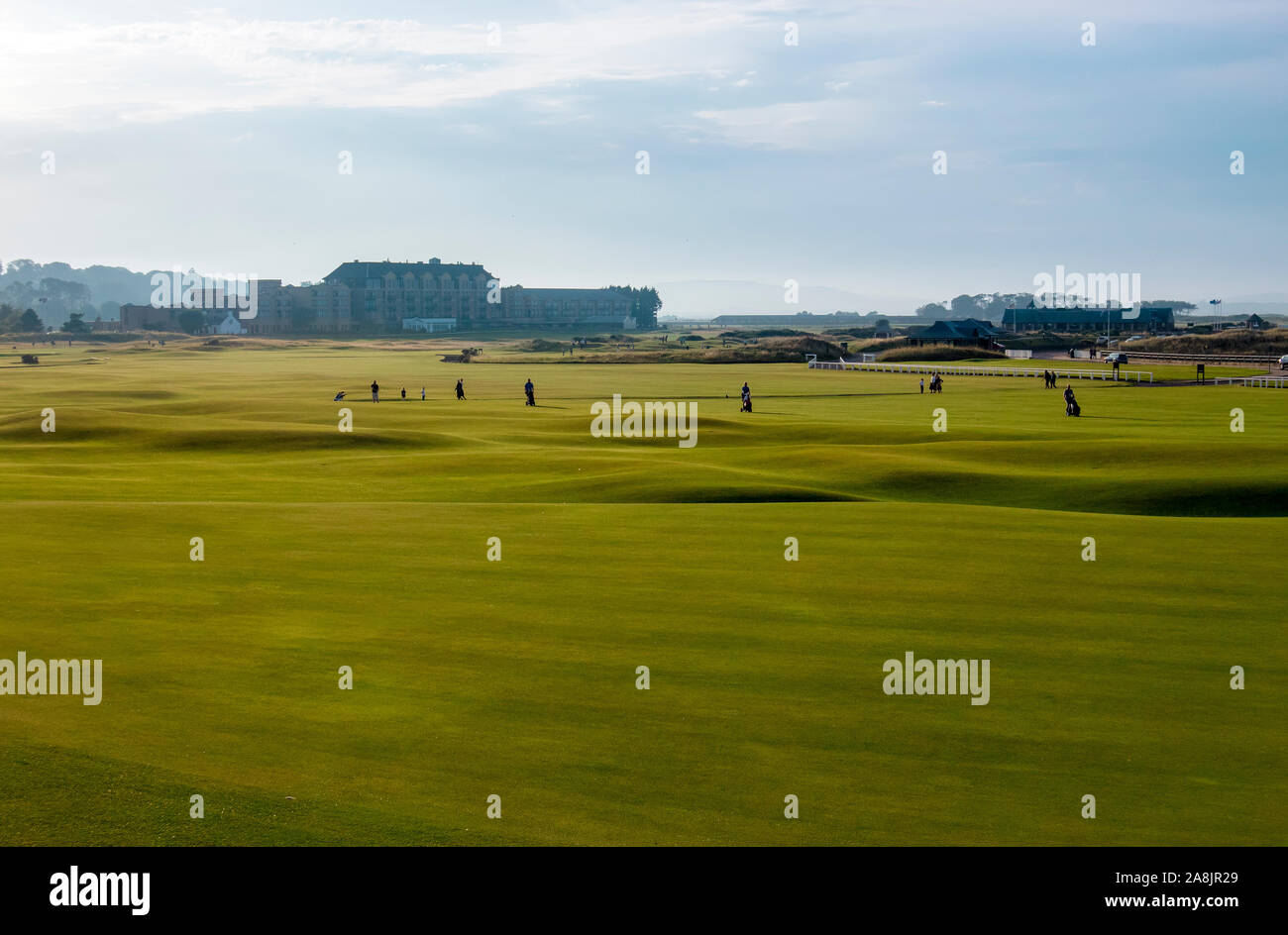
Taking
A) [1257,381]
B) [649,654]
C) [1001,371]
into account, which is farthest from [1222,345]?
[649,654]

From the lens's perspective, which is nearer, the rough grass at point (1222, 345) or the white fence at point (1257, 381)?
the white fence at point (1257, 381)

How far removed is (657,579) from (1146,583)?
9476 mm

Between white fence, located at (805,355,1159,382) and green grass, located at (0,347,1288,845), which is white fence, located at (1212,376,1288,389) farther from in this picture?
green grass, located at (0,347,1288,845)

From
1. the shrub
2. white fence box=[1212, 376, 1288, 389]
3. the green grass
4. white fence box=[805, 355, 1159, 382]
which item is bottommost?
the green grass

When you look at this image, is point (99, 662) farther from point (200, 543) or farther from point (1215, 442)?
point (1215, 442)

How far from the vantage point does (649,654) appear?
17953mm

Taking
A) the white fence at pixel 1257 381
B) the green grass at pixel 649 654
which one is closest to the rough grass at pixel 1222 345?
the white fence at pixel 1257 381

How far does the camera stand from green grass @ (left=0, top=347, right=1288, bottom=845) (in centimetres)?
1222

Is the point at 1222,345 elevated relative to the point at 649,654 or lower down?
elevated

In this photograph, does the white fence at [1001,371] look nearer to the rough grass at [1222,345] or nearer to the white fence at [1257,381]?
the white fence at [1257,381]

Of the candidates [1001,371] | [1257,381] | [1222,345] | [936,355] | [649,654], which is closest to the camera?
[649,654]

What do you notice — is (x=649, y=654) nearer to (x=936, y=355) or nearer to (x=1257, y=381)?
(x=1257, y=381)

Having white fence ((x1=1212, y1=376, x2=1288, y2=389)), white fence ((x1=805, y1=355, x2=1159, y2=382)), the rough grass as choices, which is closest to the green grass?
white fence ((x1=1212, y1=376, x2=1288, y2=389))

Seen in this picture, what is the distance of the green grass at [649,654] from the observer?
40.1 feet
